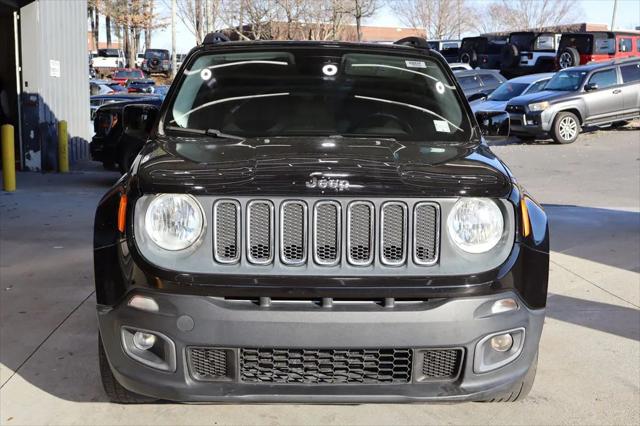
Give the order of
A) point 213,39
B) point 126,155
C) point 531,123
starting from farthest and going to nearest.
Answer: point 531,123 → point 126,155 → point 213,39

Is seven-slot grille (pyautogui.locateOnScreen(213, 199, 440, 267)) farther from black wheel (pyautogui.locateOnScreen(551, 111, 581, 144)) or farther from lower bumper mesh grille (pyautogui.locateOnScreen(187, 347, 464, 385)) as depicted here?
black wheel (pyautogui.locateOnScreen(551, 111, 581, 144))

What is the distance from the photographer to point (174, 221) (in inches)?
125

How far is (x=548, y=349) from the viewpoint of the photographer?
4840 mm

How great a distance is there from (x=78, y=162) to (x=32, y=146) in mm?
1759

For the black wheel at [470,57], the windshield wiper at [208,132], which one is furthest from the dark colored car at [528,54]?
the windshield wiper at [208,132]

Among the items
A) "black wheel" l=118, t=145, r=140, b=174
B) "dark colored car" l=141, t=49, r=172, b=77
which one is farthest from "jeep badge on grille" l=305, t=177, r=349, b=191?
"dark colored car" l=141, t=49, r=172, b=77

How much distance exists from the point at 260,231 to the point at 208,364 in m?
0.56

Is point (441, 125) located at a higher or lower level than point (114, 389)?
higher

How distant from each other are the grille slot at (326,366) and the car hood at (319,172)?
2.04 feet

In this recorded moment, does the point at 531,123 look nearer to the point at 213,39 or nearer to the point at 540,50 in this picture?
the point at 213,39

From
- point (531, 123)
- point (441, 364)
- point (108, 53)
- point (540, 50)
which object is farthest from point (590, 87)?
point (108, 53)

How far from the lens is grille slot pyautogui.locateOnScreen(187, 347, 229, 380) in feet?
10.1

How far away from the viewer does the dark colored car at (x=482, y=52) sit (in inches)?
1294

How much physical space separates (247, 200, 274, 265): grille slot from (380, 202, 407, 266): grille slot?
0.44 meters
